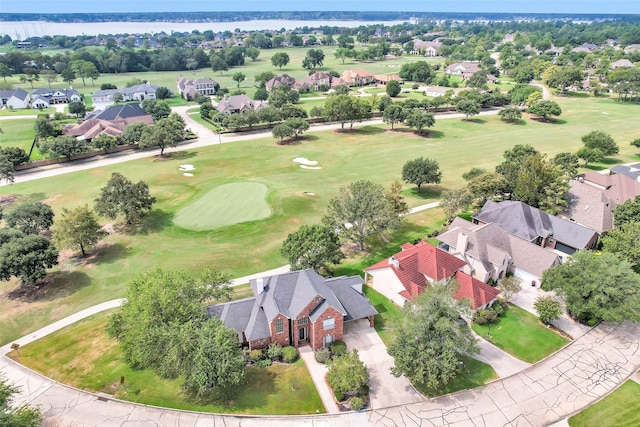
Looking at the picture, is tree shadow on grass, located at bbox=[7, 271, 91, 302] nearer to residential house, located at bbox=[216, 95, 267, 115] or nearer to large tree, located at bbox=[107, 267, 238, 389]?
large tree, located at bbox=[107, 267, 238, 389]

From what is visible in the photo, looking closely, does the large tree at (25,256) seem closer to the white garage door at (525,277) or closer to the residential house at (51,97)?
the white garage door at (525,277)

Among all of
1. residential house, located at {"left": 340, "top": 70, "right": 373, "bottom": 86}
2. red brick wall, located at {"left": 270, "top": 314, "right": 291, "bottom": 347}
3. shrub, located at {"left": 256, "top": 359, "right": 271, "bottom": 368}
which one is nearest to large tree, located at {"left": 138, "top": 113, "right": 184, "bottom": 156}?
red brick wall, located at {"left": 270, "top": 314, "right": 291, "bottom": 347}

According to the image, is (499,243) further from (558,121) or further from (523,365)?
(558,121)

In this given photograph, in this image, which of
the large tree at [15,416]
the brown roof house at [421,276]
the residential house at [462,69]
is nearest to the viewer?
the large tree at [15,416]

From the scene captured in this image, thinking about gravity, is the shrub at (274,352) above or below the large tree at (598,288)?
below

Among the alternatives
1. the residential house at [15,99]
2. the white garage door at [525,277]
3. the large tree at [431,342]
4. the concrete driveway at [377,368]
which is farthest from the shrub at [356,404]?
the residential house at [15,99]
